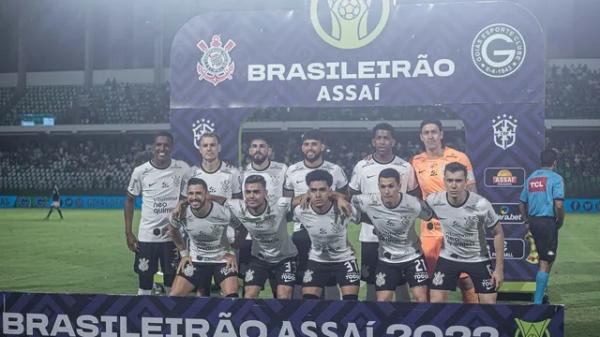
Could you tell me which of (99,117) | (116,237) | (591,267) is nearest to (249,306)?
(591,267)

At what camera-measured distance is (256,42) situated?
376 inches

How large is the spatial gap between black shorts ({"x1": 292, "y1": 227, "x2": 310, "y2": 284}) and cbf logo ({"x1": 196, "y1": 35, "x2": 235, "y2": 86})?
2.98 metres

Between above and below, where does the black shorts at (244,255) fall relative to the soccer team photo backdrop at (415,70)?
below

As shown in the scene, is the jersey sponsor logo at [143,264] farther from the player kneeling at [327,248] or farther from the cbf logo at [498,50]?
the cbf logo at [498,50]

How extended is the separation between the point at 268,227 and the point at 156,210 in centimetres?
191

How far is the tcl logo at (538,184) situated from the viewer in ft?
28.4

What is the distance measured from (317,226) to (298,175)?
967 mm

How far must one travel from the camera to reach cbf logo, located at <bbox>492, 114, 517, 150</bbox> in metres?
9.01

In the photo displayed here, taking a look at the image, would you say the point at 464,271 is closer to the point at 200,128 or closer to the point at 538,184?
the point at 538,184

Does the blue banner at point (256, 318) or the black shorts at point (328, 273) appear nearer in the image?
the blue banner at point (256, 318)

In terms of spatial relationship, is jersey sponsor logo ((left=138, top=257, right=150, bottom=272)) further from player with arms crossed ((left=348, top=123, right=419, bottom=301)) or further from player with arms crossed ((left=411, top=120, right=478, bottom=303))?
player with arms crossed ((left=411, top=120, right=478, bottom=303))

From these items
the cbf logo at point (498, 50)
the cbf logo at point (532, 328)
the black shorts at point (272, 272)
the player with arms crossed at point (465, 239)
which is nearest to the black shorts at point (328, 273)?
the black shorts at point (272, 272)

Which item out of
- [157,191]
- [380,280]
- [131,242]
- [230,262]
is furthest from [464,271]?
[131,242]

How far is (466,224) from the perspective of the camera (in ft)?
22.2
